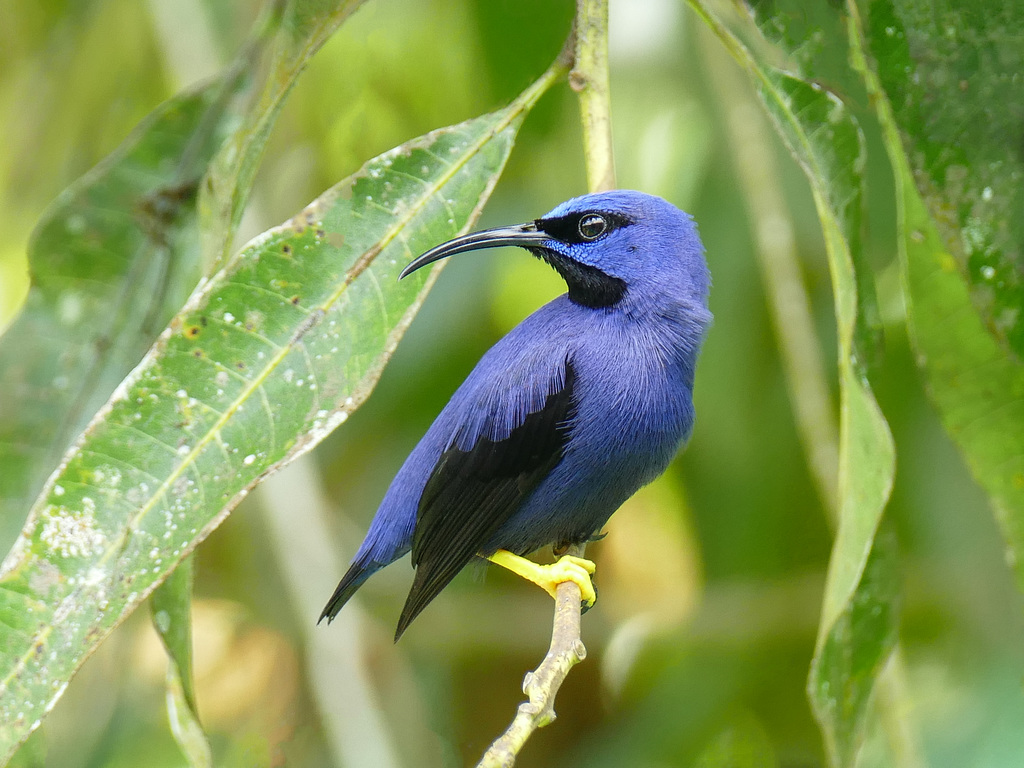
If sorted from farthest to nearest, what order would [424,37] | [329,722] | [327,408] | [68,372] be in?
[424,37] < [329,722] < [68,372] < [327,408]

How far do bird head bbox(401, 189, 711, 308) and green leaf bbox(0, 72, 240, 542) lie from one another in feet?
2.81

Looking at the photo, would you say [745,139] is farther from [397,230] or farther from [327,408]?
[327,408]

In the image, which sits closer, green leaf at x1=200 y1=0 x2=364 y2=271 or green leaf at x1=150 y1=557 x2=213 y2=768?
green leaf at x1=150 y1=557 x2=213 y2=768

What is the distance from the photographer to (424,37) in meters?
3.67

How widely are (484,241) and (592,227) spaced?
356mm

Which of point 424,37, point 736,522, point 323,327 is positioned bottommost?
point 736,522

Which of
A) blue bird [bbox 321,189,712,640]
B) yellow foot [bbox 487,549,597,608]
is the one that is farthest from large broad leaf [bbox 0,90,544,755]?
yellow foot [bbox 487,549,597,608]

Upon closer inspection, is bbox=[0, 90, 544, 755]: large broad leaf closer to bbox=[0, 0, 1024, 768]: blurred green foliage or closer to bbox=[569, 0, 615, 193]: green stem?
bbox=[569, 0, 615, 193]: green stem

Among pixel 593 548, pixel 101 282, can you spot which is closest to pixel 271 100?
pixel 101 282

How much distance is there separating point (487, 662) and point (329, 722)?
29.4 inches

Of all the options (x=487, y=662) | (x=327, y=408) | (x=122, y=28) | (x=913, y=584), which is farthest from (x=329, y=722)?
(x=122, y=28)

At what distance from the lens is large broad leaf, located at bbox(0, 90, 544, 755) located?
5.91 ft

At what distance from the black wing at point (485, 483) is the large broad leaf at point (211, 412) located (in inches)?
29.5

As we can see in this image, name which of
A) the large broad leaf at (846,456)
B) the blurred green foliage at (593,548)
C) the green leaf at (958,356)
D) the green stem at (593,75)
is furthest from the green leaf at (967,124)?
the blurred green foliage at (593,548)
